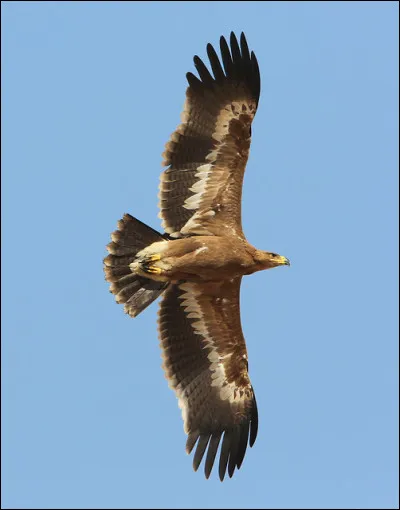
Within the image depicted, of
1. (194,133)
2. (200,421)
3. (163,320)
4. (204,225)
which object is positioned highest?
(194,133)

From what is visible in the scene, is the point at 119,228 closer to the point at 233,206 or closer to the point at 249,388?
the point at 233,206

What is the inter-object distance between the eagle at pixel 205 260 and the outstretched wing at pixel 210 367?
0.01m

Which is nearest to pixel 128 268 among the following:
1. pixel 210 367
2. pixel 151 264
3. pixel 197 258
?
pixel 151 264

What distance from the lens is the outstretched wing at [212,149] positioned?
14.8 metres

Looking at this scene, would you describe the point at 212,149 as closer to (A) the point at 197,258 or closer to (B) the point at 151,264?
(A) the point at 197,258

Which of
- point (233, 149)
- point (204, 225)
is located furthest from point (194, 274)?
point (233, 149)

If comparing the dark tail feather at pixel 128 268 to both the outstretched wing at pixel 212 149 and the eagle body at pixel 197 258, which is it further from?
the outstretched wing at pixel 212 149

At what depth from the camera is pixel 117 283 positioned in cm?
1513

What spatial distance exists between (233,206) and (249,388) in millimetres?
2209

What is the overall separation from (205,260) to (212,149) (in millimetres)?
1298

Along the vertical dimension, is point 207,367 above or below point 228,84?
below

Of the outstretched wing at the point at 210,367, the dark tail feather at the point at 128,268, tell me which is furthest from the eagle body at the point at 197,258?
the outstretched wing at the point at 210,367

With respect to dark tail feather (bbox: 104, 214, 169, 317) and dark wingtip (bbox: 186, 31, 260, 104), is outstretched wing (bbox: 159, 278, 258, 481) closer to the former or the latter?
dark tail feather (bbox: 104, 214, 169, 317)

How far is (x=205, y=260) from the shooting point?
1470cm
